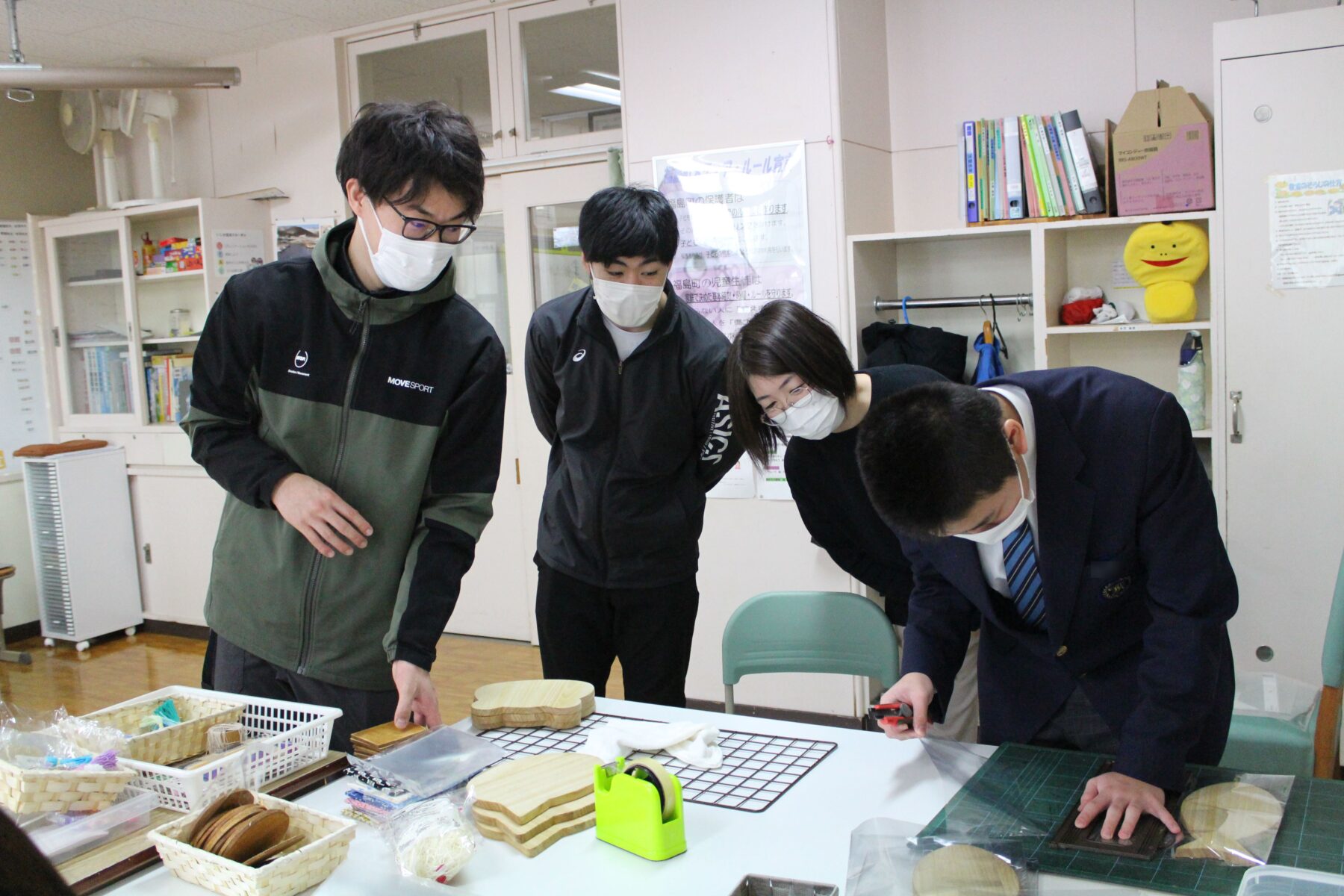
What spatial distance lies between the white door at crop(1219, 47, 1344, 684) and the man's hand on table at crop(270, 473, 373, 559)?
2.41 meters

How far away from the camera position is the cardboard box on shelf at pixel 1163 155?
2.96 meters

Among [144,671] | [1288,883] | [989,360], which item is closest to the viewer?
[1288,883]

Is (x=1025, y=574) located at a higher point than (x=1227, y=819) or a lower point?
higher

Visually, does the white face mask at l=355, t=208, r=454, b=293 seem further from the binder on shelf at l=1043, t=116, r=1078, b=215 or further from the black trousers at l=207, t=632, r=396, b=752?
the binder on shelf at l=1043, t=116, r=1078, b=215

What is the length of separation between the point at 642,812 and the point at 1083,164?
2582 millimetres

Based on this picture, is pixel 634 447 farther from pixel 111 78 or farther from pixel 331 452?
pixel 111 78

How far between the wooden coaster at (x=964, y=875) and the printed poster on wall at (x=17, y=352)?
208 inches

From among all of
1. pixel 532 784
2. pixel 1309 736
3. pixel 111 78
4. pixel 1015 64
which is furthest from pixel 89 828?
pixel 111 78

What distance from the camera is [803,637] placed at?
2.21 m

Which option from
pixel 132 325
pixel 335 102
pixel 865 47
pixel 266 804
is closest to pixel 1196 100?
pixel 865 47

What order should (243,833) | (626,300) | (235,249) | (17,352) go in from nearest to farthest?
(243,833)
(626,300)
(235,249)
(17,352)

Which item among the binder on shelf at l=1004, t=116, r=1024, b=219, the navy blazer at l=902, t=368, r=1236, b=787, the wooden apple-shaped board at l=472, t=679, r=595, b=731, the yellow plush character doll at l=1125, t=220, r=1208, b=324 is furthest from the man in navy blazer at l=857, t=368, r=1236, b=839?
the binder on shelf at l=1004, t=116, r=1024, b=219

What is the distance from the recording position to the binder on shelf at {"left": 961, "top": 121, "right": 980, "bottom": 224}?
3.29m

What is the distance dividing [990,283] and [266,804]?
2.92 meters
